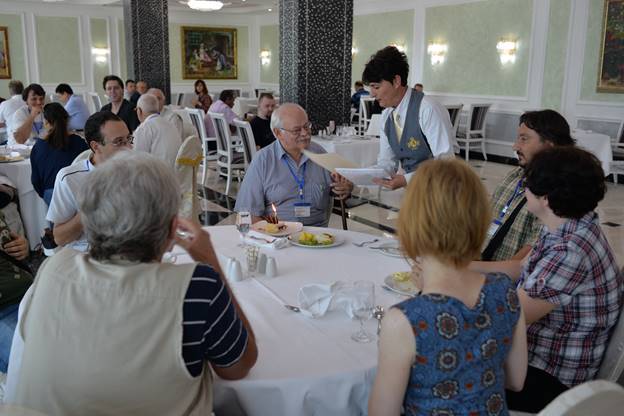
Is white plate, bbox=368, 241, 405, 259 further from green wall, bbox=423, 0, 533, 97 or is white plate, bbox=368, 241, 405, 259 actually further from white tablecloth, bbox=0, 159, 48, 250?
green wall, bbox=423, 0, 533, 97

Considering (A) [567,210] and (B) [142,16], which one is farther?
(B) [142,16]

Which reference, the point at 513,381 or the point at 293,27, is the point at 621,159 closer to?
the point at 293,27

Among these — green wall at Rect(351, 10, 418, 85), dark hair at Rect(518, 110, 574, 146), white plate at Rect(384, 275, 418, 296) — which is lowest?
white plate at Rect(384, 275, 418, 296)

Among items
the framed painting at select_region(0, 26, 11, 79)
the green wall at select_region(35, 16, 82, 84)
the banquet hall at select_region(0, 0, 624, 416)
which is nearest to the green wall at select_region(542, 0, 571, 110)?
the banquet hall at select_region(0, 0, 624, 416)

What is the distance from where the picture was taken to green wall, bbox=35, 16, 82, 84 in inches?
560

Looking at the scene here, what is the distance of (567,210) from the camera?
1.80 m

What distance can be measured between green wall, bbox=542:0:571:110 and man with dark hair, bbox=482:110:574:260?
23.7ft

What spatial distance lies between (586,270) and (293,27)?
481cm

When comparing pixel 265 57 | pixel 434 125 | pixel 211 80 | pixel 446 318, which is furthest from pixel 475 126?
pixel 446 318

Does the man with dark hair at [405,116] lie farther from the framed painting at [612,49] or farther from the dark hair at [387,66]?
the framed painting at [612,49]

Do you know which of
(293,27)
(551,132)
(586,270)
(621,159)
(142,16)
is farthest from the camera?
(142,16)

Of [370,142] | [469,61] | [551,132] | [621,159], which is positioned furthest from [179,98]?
[551,132]

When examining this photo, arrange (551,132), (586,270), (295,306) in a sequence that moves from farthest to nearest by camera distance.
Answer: (551,132) < (295,306) < (586,270)

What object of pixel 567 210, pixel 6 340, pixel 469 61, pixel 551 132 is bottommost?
pixel 6 340
